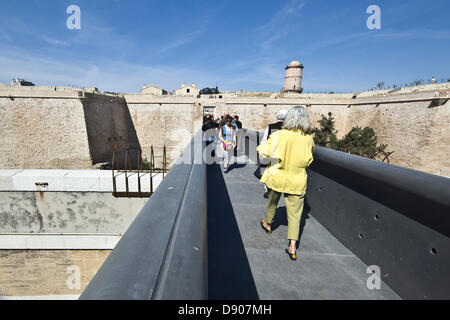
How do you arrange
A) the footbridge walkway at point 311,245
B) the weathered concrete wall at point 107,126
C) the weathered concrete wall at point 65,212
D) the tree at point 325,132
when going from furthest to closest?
the tree at point 325,132, the weathered concrete wall at point 107,126, the weathered concrete wall at point 65,212, the footbridge walkway at point 311,245

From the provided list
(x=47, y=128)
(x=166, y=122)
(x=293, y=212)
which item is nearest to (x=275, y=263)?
(x=293, y=212)

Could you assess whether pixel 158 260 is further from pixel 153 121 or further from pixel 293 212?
pixel 153 121

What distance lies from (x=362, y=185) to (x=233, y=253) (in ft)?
4.22

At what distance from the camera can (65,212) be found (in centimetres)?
614

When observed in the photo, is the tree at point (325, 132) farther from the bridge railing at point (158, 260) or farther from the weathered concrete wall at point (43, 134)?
the bridge railing at point (158, 260)

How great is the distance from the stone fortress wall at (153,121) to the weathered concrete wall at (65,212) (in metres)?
11.7

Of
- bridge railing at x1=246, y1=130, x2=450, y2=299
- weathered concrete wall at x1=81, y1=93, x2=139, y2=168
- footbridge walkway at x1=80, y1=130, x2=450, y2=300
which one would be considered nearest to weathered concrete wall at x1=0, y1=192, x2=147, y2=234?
footbridge walkway at x1=80, y1=130, x2=450, y2=300

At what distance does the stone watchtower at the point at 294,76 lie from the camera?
99.3 feet

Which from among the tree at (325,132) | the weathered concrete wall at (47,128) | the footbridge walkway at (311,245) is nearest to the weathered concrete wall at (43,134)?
the weathered concrete wall at (47,128)

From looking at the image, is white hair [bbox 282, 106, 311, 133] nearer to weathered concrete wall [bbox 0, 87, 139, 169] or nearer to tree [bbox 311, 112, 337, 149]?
weathered concrete wall [bbox 0, 87, 139, 169]

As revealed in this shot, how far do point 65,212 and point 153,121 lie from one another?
686 inches

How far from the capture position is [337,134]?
22.9 meters
